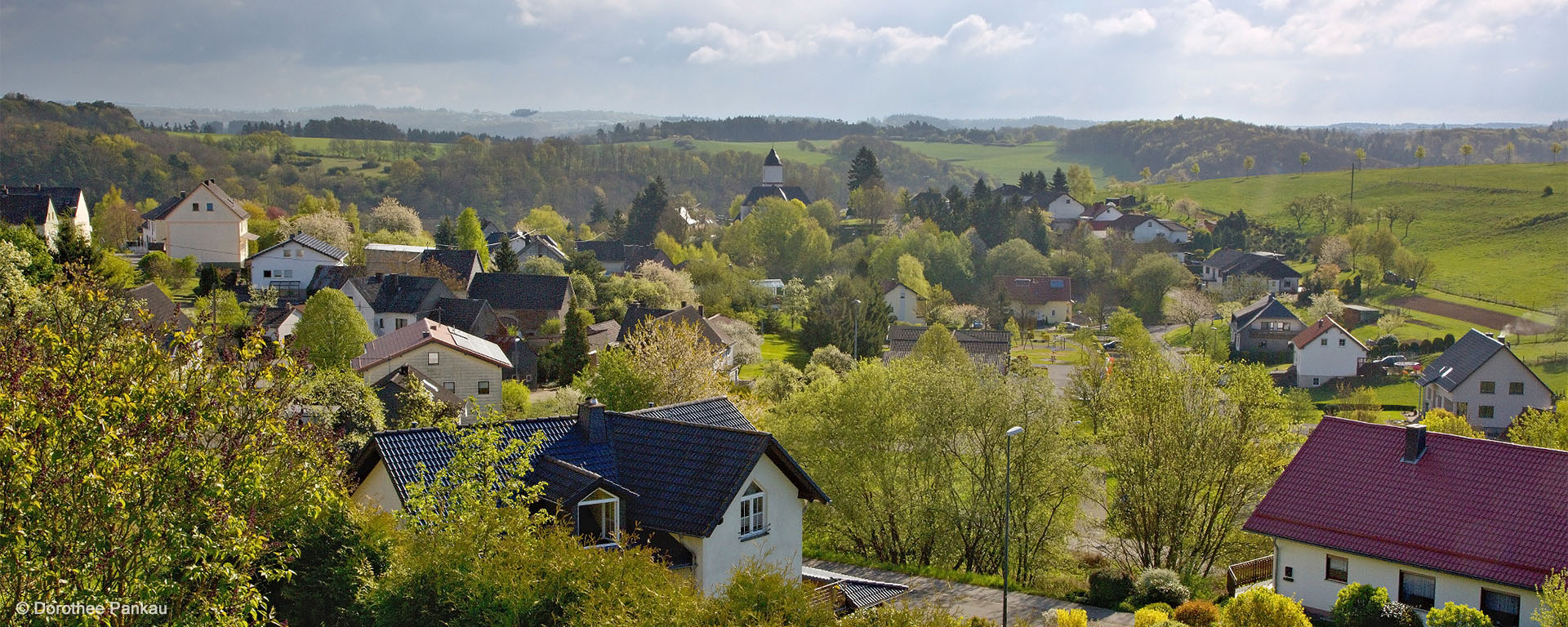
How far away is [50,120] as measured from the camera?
114688 millimetres

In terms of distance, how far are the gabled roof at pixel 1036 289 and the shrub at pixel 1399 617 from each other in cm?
7065

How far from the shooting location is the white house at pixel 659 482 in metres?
17.5

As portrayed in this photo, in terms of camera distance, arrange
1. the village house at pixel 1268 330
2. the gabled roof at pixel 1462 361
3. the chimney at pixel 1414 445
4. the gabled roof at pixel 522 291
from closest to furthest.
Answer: the chimney at pixel 1414 445 → the gabled roof at pixel 1462 361 → the gabled roof at pixel 522 291 → the village house at pixel 1268 330

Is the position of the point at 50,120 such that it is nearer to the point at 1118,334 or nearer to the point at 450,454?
the point at 1118,334

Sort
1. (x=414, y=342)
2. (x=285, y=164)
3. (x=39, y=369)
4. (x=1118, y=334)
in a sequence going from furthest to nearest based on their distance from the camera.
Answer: (x=285, y=164) < (x=1118, y=334) < (x=414, y=342) < (x=39, y=369)

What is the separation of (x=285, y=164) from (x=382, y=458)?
130141 mm

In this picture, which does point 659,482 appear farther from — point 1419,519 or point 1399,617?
point 1419,519

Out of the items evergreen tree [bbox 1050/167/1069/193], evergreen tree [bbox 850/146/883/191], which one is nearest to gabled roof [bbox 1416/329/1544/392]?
evergreen tree [bbox 850/146/883/191]

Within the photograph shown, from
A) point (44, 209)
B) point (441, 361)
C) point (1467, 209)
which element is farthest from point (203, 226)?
point (1467, 209)

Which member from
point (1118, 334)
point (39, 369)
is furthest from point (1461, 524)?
point (1118, 334)

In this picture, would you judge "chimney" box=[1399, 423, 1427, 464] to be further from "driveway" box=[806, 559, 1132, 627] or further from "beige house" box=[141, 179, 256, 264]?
"beige house" box=[141, 179, 256, 264]

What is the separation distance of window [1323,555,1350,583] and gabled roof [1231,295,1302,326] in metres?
57.6
